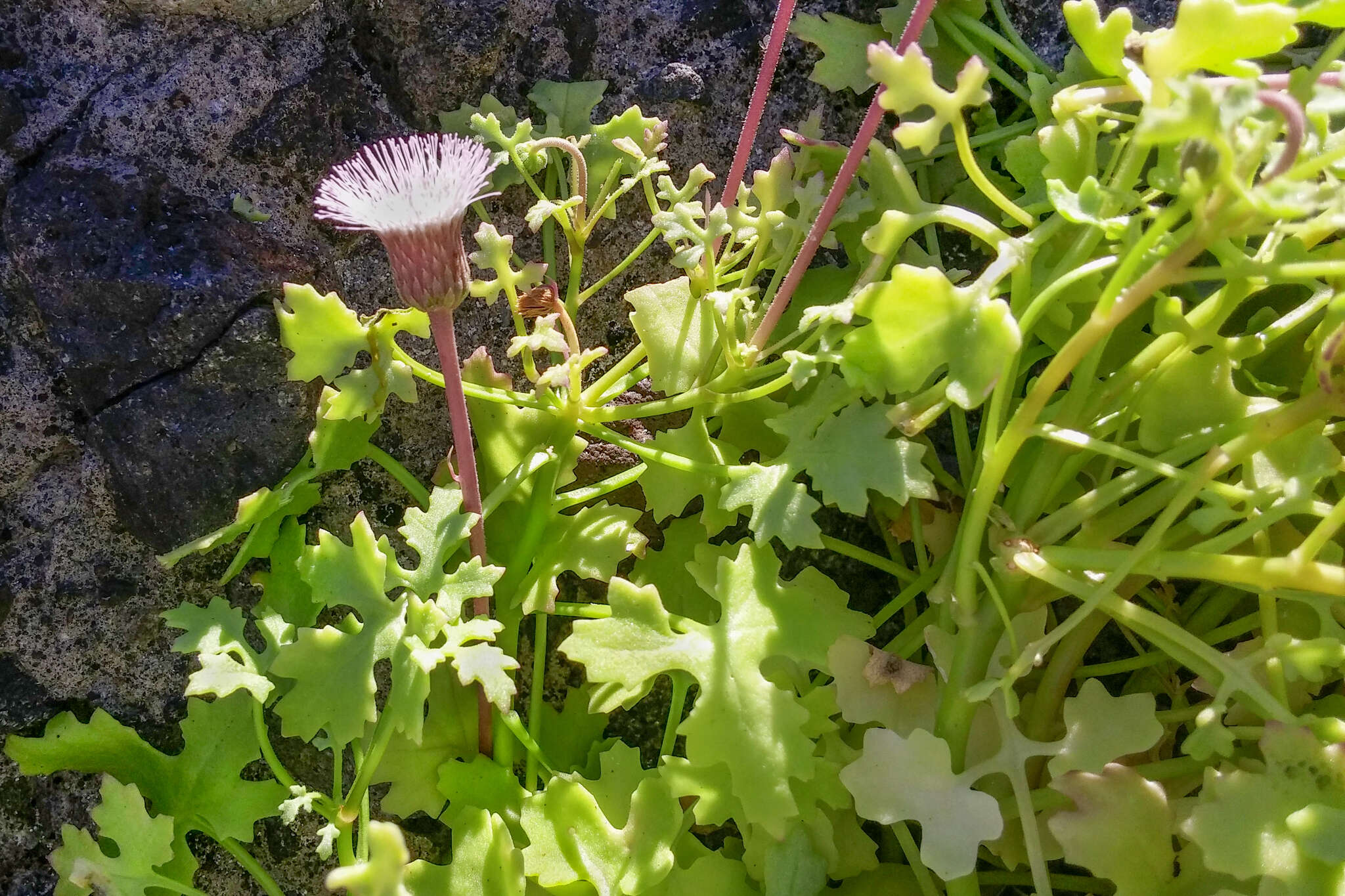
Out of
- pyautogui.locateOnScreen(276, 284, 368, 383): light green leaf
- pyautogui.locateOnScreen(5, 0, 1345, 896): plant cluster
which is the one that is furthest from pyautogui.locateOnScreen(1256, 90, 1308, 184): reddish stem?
pyautogui.locateOnScreen(276, 284, 368, 383): light green leaf

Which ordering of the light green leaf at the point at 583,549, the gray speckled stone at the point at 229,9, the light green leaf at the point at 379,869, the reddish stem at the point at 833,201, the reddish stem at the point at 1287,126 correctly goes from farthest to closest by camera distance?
the gray speckled stone at the point at 229,9 → the light green leaf at the point at 583,549 → the reddish stem at the point at 833,201 → the light green leaf at the point at 379,869 → the reddish stem at the point at 1287,126

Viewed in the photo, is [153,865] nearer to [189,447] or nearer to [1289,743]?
[189,447]

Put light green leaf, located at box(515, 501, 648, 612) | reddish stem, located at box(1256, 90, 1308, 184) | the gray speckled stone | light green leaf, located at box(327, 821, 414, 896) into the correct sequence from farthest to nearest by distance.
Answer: the gray speckled stone → light green leaf, located at box(515, 501, 648, 612) → light green leaf, located at box(327, 821, 414, 896) → reddish stem, located at box(1256, 90, 1308, 184)

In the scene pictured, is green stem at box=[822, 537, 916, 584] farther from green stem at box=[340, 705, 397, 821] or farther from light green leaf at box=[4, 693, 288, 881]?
light green leaf at box=[4, 693, 288, 881]

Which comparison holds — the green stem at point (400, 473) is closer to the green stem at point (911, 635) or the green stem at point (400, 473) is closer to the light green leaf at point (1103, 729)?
the green stem at point (911, 635)

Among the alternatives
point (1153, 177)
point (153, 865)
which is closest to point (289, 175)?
point (153, 865)

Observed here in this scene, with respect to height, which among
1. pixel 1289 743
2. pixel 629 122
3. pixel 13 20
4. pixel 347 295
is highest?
pixel 13 20

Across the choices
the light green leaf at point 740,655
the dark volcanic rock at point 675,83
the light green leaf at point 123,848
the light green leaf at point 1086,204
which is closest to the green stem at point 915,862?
the light green leaf at point 740,655
